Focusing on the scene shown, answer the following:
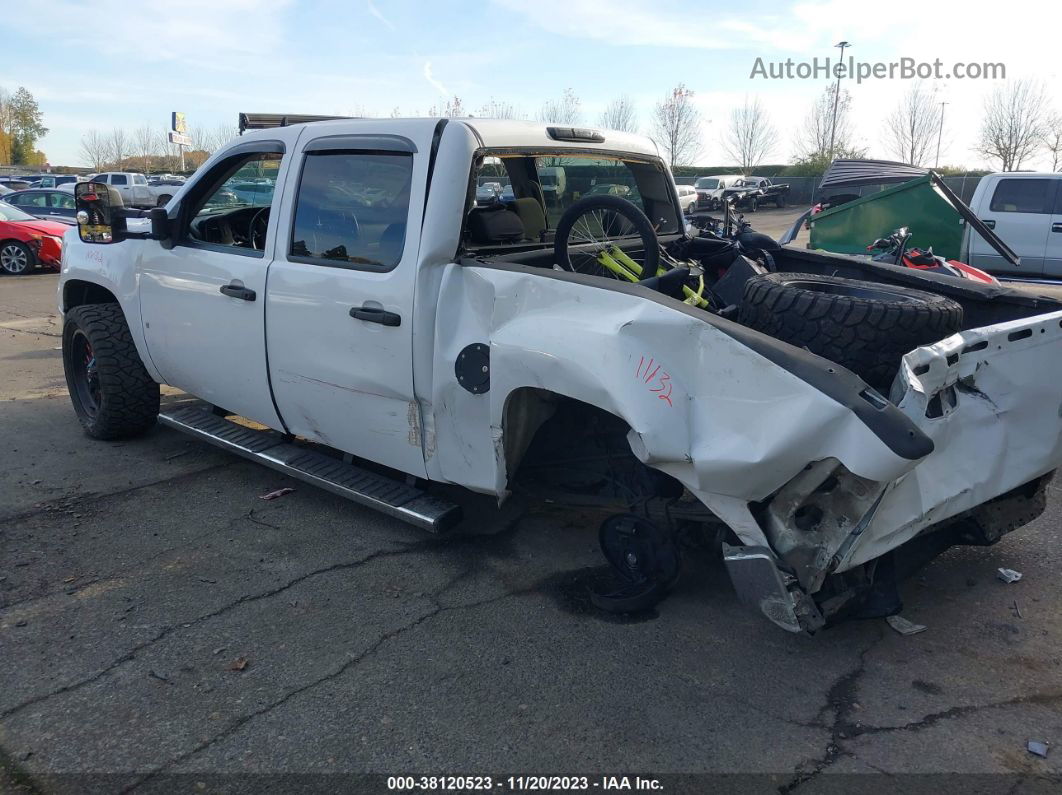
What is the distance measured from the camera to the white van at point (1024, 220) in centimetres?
1288

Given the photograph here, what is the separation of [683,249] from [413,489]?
6.68 ft

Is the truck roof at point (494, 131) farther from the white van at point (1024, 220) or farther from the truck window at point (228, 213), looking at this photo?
the white van at point (1024, 220)

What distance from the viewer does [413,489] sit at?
4.20 meters

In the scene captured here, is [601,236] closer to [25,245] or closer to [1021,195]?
[1021,195]

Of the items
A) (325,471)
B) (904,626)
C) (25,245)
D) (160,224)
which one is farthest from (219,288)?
(25,245)

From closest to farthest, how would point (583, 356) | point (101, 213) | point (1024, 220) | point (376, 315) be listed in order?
point (583, 356), point (376, 315), point (101, 213), point (1024, 220)

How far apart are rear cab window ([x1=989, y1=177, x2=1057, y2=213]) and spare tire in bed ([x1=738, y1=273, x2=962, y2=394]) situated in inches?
464

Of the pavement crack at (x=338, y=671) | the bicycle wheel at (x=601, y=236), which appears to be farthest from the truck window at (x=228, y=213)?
the pavement crack at (x=338, y=671)

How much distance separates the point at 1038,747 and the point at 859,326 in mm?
1480

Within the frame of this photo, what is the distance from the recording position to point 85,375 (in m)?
5.97

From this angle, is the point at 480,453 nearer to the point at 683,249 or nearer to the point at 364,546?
the point at 364,546

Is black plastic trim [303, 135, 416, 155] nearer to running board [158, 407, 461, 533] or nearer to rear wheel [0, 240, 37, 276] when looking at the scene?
running board [158, 407, 461, 533]

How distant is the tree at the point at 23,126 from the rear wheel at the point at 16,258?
3052 inches

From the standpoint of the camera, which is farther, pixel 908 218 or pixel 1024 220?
pixel 1024 220
